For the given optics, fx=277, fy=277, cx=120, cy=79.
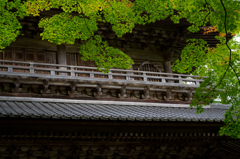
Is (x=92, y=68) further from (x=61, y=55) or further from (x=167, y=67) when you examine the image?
(x=167, y=67)

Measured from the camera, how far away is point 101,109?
11055mm

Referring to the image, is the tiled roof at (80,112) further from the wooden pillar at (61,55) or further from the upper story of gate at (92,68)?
the wooden pillar at (61,55)

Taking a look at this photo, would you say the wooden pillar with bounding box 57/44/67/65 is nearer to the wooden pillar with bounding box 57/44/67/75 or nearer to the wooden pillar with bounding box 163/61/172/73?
the wooden pillar with bounding box 57/44/67/75

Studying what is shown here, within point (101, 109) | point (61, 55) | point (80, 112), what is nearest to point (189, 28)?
point (101, 109)

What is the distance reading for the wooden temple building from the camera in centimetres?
848

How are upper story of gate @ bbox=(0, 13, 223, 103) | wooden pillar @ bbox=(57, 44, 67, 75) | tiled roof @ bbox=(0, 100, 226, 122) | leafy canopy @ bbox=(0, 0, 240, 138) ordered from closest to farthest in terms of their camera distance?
leafy canopy @ bbox=(0, 0, 240, 138) → tiled roof @ bbox=(0, 100, 226, 122) → upper story of gate @ bbox=(0, 13, 223, 103) → wooden pillar @ bbox=(57, 44, 67, 75)

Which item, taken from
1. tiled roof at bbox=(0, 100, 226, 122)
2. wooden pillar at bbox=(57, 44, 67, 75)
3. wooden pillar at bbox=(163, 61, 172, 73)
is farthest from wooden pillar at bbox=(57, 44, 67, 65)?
wooden pillar at bbox=(163, 61, 172, 73)

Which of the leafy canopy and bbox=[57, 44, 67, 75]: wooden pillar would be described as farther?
bbox=[57, 44, 67, 75]: wooden pillar

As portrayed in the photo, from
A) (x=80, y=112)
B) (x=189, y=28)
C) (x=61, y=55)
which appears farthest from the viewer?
(x=61, y=55)

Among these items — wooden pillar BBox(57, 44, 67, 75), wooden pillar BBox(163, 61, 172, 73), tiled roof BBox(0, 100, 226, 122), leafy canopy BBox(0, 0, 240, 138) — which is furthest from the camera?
wooden pillar BBox(163, 61, 172, 73)

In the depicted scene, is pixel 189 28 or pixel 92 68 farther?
pixel 92 68

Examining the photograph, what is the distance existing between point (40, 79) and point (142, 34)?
643 cm

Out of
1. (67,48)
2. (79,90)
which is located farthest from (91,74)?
(67,48)

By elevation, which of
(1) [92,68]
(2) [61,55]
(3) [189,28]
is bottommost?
(1) [92,68]
